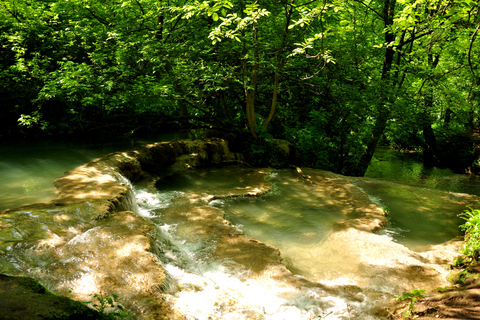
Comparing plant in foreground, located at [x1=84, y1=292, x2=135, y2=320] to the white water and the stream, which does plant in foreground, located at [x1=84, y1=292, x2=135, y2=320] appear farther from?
the white water

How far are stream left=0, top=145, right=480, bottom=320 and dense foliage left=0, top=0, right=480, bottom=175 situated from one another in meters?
2.41

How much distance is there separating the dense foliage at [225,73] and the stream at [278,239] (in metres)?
2.41

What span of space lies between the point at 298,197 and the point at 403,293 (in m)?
4.12

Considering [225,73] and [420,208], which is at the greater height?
[225,73]

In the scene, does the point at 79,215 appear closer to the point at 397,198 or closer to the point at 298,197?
the point at 298,197

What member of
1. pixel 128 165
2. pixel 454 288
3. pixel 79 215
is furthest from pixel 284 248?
pixel 128 165

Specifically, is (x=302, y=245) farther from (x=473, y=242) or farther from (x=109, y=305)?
(x=109, y=305)

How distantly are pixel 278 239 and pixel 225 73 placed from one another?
6.09m

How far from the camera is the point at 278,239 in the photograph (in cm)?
584

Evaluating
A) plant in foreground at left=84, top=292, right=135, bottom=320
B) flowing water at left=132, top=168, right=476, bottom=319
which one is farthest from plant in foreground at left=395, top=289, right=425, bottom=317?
plant in foreground at left=84, top=292, right=135, bottom=320

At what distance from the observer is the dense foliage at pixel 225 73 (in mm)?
9273

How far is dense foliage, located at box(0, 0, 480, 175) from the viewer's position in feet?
30.4

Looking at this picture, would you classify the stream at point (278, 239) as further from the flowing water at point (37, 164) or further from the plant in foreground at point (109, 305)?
the plant in foreground at point (109, 305)

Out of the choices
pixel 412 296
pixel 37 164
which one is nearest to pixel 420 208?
pixel 412 296
